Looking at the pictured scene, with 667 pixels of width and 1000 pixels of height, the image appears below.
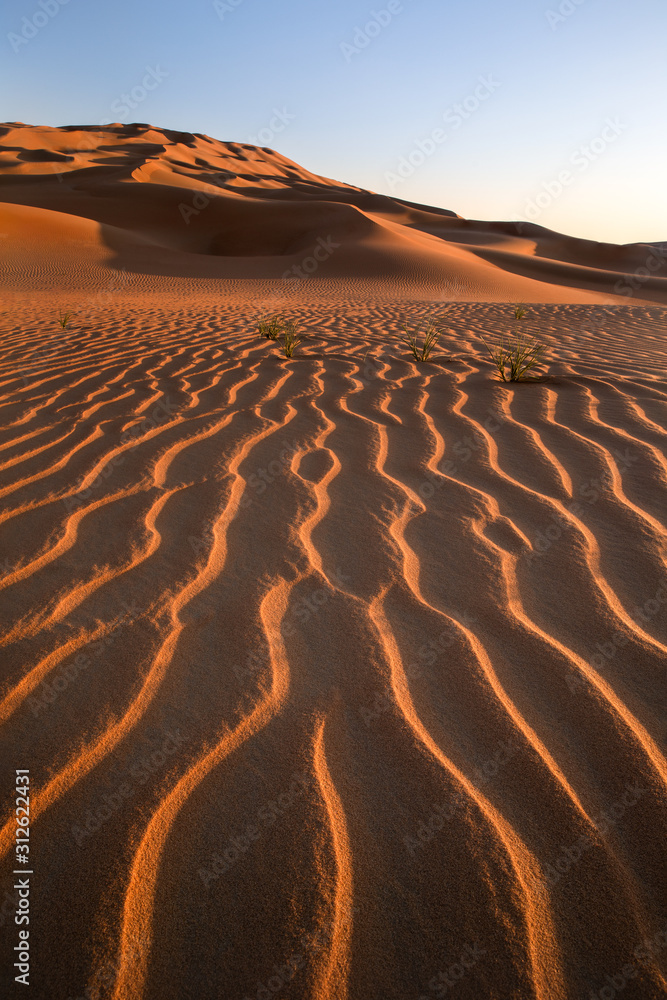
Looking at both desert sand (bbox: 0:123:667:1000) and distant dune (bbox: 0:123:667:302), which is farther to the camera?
distant dune (bbox: 0:123:667:302)

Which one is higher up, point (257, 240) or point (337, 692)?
point (337, 692)

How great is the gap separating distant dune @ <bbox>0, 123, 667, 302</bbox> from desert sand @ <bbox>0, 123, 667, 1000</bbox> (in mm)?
13360

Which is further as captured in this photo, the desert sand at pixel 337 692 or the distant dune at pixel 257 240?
the distant dune at pixel 257 240

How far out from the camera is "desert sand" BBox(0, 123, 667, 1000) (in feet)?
3.13

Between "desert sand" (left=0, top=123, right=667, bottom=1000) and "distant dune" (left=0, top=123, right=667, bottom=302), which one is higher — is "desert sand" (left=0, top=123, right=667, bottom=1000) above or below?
above

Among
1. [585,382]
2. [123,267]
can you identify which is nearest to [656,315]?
[585,382]

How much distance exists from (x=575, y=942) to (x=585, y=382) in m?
3.75

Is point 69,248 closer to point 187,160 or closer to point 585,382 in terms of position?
point 585,382

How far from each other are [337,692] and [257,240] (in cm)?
2870

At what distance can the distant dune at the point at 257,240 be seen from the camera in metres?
18.6

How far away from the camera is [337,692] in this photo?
1400mm

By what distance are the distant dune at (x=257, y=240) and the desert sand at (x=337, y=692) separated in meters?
13.4

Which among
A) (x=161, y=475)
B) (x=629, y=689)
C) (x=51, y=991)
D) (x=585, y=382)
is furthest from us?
(x=585, y=382)

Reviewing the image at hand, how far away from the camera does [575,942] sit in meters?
0.94
